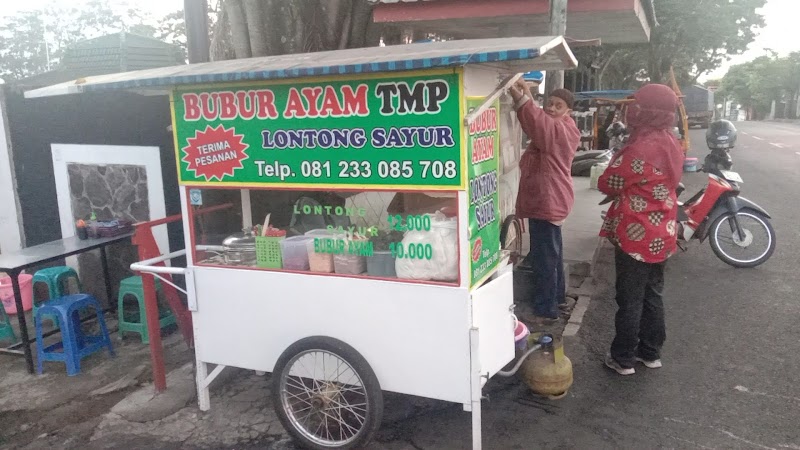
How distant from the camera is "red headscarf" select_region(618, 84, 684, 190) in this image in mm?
3869

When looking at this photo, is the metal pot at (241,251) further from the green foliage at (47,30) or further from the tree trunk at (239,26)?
the green foliage at (47,30)

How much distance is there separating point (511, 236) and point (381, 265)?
212 cm

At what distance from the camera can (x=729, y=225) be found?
672cm

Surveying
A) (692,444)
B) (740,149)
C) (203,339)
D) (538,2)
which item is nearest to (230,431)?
(203,339)

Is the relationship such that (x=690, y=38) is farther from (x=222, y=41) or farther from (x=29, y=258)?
(x=29, y=258)

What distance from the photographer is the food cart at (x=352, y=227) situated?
310cm

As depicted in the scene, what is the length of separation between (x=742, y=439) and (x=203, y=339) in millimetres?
3292

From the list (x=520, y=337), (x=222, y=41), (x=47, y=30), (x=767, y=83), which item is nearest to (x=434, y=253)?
(x=520, y=337)

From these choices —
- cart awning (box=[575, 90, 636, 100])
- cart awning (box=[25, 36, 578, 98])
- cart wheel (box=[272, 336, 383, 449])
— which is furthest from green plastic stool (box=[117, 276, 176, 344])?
cart awning (box=[575, 90, 636, 100])

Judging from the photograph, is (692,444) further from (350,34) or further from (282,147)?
(350,34)

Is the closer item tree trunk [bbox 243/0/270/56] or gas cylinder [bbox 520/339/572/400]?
gas cylinder [bbox 520/339/572/400]

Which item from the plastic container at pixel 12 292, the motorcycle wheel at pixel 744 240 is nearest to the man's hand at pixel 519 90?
the motorcycle wheel at pixel 744 240

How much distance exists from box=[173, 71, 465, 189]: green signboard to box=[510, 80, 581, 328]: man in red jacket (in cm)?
163

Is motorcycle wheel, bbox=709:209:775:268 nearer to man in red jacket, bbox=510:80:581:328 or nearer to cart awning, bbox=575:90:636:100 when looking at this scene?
man in red jacket, bbox=510:80:581:328
